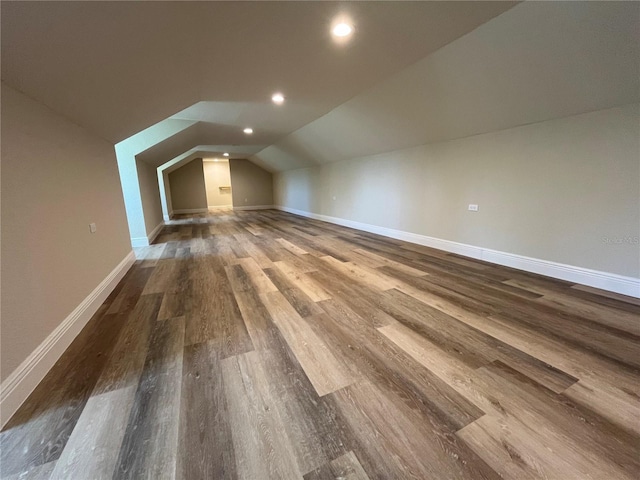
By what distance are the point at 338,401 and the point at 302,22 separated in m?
2.41

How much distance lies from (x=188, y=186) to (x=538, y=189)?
444 inches

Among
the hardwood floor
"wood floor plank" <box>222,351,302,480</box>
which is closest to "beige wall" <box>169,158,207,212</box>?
the hardwood floor

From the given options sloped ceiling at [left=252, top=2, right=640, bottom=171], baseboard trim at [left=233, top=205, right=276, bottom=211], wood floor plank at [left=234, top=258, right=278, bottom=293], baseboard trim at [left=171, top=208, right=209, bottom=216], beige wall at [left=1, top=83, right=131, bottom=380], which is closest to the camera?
beige wall at [left=1, top=83, right=131, bottom=380]

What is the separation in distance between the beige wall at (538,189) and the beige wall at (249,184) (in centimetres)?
778

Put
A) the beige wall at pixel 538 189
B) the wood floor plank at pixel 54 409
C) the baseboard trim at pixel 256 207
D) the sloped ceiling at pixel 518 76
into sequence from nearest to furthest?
the wood floor plank at pixel 54 409
the sloped ceiling at pixel 518 76
the beige wall at pixel 538 189
the baseboard trim at pixel 256 207

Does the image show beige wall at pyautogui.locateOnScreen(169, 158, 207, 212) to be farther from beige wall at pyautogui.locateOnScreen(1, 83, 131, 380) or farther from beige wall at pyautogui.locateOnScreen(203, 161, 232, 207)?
beige wall at pyautogui.locateOnScreen(1, 83, 131, 380)

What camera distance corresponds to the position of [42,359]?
63.2 inches

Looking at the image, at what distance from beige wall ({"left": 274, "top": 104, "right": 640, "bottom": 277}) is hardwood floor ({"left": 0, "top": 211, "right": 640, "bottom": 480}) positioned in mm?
537

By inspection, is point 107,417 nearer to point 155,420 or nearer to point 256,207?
point 155,420

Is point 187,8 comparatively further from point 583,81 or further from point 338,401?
point 583,81

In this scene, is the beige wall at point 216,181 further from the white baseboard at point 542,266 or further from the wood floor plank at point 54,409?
the wood floor plank at point 54,409

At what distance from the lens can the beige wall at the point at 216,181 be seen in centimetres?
1264

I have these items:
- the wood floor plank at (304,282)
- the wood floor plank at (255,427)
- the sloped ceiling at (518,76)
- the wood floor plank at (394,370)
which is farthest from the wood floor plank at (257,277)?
the sloped ceiling at (518,76)

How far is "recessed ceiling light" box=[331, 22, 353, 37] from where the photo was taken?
6.10 feet
